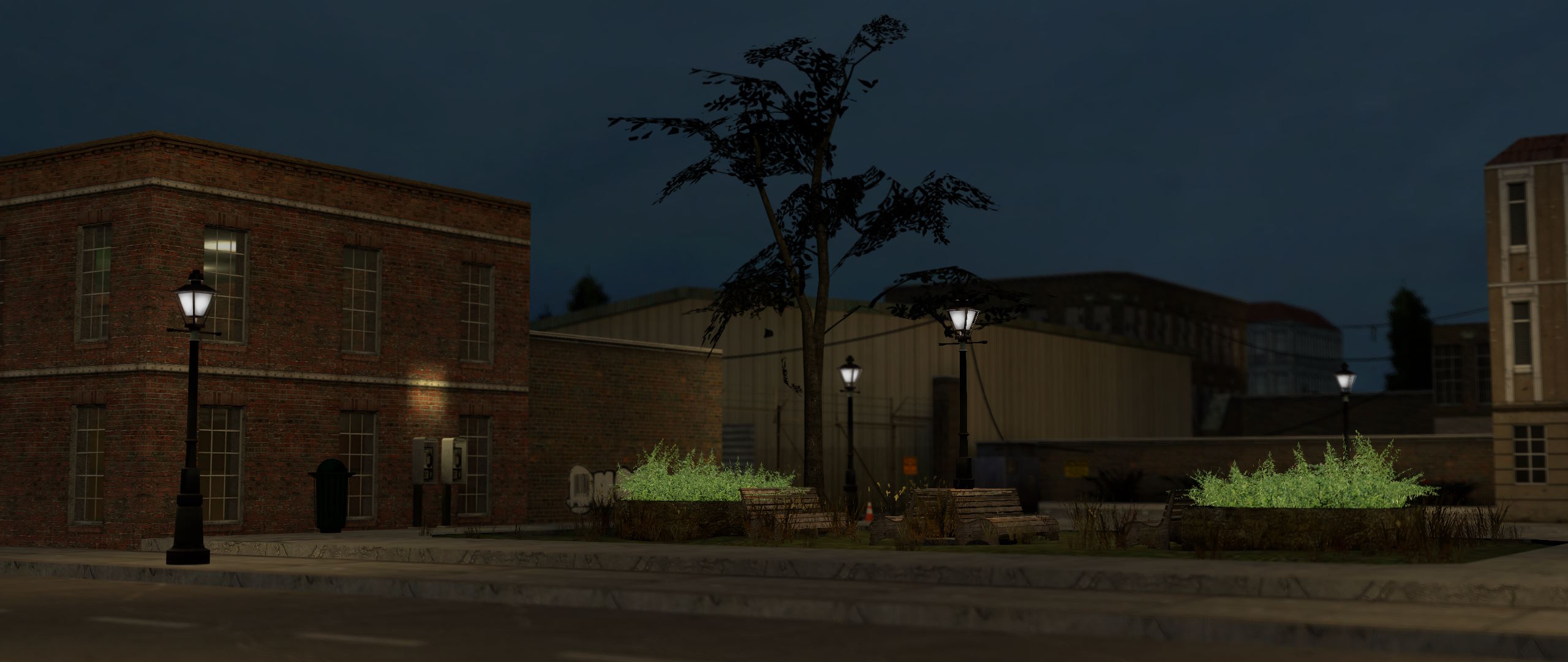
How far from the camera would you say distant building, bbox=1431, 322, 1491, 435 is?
57438mm

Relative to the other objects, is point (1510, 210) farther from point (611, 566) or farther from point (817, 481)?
point (611, 566)

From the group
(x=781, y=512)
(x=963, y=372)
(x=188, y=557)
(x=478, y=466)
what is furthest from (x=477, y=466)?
(x=963, y=372)

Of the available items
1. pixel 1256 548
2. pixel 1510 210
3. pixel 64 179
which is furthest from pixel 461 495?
pixel 1510 210

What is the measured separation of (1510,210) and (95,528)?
30.7 metres

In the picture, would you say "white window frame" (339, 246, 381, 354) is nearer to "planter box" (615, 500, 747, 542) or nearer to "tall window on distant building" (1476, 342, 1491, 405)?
"planter box" (615, 500, 747, 542)

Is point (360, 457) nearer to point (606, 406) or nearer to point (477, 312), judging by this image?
point (477, 312)

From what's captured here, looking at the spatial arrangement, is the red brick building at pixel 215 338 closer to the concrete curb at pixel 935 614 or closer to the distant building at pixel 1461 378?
the concrete curb at pixel 935 614

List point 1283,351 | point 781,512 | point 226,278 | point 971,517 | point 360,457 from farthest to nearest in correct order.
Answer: point 1283,351
point 360,457
point 226,278
point 781,512
point 971,517

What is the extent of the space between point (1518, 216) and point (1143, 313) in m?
43.1

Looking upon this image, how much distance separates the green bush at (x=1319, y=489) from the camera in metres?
18.5

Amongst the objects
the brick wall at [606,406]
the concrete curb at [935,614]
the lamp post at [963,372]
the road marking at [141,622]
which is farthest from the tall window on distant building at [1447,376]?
the road marking at [141,622]

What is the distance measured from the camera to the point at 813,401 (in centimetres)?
2845

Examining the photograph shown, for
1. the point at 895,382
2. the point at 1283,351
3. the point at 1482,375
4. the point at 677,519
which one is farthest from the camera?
the point at 1283,351

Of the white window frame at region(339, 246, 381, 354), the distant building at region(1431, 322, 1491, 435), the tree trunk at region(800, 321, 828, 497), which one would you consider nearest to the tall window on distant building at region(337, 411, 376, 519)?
the white window frame at region(339, 246, 381, 354)
